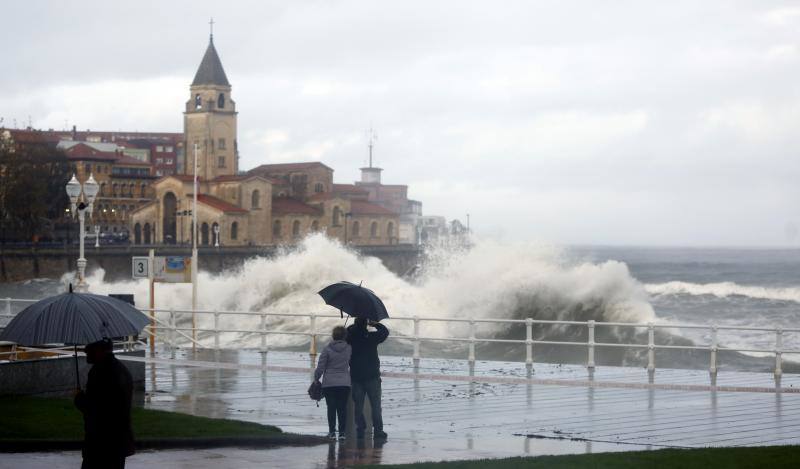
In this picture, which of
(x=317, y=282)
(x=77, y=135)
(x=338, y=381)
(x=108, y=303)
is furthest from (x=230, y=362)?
(x=77, y=135)

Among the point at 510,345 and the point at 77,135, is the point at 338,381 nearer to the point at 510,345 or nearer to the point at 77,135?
the point at 510,345

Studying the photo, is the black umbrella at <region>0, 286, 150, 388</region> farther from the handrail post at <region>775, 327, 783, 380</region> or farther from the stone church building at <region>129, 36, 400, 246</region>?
the stone church building at <region>129, 36, 400, 246</region>

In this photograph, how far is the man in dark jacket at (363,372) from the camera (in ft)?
44.3

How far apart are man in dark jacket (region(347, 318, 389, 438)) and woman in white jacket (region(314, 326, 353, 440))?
3.9 inches

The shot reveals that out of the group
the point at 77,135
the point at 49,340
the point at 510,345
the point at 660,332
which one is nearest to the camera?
the point at 49,340

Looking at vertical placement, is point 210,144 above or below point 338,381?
above

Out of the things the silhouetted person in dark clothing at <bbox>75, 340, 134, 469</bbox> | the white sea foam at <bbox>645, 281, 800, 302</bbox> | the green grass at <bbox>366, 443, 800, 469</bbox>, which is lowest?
the white sea foam at <bbox>645, 281, 800, 302</bbox>

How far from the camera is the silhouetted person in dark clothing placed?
353 inches

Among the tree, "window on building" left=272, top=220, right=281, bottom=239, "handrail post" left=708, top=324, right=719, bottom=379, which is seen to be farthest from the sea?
"window on building" left=272, top=220, right=281, bottom=239

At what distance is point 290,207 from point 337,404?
392 ft

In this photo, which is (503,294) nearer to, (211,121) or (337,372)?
(337,372)

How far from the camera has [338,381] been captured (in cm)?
1341

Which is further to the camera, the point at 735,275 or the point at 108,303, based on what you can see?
the point at 735,275

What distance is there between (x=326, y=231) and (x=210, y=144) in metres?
15.5
